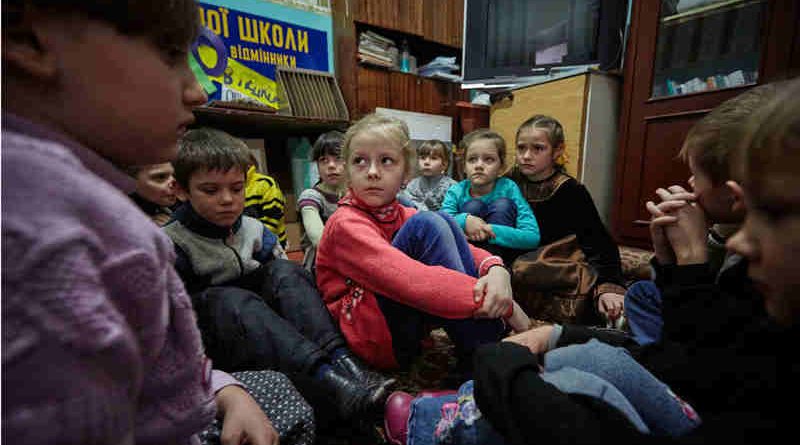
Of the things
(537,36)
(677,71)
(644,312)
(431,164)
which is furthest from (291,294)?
(537,36)

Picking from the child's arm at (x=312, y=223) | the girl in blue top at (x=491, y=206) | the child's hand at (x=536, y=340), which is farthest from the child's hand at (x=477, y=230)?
the child's hand at (x=536, y=340)

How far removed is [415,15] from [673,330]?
2666 millimetres

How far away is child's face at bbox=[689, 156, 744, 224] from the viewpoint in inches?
25.6

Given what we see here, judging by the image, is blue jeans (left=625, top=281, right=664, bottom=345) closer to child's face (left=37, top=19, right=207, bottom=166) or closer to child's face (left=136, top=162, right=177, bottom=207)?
child's face (left=37, top=19, right=207, bottom=166)

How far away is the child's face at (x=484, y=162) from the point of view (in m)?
1.52

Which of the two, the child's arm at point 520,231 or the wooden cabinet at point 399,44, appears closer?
the child's arm at point 520,231

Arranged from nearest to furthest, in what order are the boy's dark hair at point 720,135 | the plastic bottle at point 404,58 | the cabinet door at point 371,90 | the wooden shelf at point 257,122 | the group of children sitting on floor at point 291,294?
the group of children sitting on floor at point 291,294
the boy's dark hair at point 720,135
the wooden shelf at point 257,122
the cabinet door at point 371,90
the plastic bottle at point 404,58

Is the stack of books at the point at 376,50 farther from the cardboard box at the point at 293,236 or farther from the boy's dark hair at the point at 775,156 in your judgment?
the boy's dark hair at the point at 775,156

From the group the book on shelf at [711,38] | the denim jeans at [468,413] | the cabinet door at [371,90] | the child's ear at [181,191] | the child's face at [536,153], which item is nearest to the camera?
the denim jeans at [468,413]

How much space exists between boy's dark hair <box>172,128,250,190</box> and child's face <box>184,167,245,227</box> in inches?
0.5

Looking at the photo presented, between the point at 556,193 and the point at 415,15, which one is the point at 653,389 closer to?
the point at 556,193

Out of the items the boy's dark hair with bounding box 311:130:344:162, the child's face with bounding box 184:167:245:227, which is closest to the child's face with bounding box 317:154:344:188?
the boy's dark hair with bounding box 311:130:344:162

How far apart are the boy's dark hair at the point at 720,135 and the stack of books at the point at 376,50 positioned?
2.14 m

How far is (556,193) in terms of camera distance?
55.9 inches
